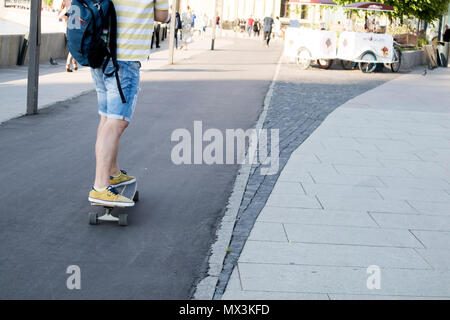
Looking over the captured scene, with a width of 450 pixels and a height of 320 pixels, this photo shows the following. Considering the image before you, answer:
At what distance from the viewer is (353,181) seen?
7.81m

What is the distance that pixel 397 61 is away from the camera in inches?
1029

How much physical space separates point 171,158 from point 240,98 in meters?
6.83

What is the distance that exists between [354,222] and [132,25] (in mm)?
2392

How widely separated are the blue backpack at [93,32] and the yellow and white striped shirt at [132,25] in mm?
65

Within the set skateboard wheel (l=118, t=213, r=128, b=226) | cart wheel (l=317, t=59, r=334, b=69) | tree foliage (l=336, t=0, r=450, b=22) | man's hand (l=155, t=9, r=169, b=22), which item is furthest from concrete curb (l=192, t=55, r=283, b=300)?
tree foliage (l=336, t=0, r=450, b=22)

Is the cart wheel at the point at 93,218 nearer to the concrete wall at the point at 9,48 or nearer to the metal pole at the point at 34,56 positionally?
the metal pole at the point at 34,56

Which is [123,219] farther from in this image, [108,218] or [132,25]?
[132,25]

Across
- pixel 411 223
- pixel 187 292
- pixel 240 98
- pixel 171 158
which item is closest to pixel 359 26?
pixel 240 98

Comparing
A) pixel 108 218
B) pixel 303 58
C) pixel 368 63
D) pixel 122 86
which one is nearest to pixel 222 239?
pixel 108 218

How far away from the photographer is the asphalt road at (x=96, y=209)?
14.9ft

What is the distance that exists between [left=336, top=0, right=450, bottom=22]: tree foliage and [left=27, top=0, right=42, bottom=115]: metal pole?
72.6ft

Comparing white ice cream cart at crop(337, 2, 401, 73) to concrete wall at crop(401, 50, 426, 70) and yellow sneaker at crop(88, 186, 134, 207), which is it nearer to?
concrete wall at crop(401, 50, 426, 70)

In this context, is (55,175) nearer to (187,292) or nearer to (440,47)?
(187,292)

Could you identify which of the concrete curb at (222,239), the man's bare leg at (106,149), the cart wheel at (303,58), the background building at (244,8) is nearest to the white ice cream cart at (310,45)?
the cart wheel at (303,58)
